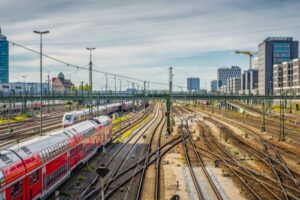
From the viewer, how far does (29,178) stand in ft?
69.6

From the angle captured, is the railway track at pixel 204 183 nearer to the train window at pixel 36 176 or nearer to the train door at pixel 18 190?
the train window at pixel 36 176

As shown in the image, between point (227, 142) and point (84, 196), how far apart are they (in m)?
36.5

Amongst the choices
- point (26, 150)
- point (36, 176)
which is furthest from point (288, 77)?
point (26, 150)

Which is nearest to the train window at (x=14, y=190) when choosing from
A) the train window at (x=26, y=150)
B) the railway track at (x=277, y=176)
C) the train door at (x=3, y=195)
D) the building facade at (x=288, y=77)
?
the train door at (x=3, y=195)

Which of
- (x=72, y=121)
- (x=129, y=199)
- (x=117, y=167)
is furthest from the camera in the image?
(x=72, y=121)

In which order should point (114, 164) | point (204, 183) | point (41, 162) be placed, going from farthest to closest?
point (114, 164), point (204, 183), point (41, 162)

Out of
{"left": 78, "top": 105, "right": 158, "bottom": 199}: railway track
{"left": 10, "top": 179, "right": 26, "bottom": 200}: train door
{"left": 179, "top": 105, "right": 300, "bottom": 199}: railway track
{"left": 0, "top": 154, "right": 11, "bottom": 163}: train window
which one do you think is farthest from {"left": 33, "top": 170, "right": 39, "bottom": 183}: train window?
{"left": 179, "top": 105, "right": 300, "bottom": 199}: railway track

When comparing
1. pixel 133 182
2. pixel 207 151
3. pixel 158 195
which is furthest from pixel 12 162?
pixel 207 151

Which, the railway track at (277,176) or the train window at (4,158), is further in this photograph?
the railway track at (277,176)

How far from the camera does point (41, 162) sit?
23.5 meters

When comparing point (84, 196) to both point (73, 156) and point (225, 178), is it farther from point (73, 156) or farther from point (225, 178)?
point (225, 178)

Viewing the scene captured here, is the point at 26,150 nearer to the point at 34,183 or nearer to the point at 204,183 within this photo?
the point at 34,183

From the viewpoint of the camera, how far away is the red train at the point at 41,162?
19.0 m

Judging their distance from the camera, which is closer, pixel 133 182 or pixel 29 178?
pixel 29 178
